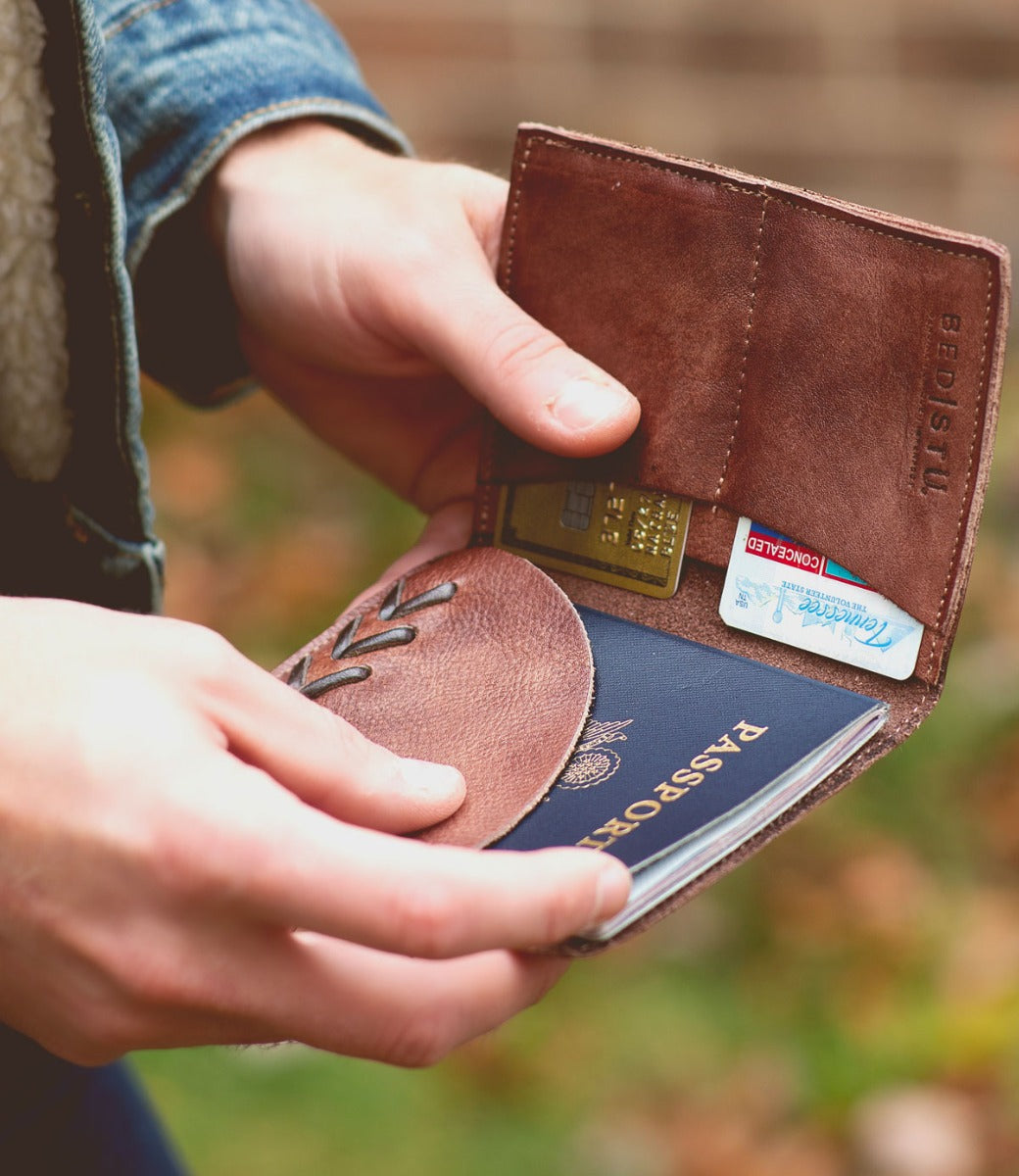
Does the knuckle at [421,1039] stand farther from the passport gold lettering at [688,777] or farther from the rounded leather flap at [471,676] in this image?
the passport gold lettering at [688,777]

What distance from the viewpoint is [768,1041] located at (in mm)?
1861

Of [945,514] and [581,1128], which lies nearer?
[945,514]

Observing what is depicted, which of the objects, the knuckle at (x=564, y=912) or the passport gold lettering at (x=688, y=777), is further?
the passport gold lettering at (x=688, y=777)

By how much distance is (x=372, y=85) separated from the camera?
270 cm

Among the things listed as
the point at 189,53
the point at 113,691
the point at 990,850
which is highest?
the point at 189,53

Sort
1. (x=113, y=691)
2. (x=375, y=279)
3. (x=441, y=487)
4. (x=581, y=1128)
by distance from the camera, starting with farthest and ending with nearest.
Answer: (x=581, y=1128) < (x=441, y=487) < (x=375, y=279) < (x=113, y=691)

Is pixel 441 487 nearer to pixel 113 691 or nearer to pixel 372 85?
pixel 113 691

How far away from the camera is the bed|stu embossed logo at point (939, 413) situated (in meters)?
0.92

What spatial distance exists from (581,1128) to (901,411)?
1.21m

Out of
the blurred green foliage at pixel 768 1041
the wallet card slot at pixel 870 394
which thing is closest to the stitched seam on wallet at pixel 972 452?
the wallet card slot at pixel 870 394

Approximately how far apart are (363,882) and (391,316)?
658 mm

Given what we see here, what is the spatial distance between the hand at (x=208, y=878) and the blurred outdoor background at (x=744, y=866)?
42.4 inches

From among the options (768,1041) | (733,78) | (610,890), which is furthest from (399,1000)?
(733,78)

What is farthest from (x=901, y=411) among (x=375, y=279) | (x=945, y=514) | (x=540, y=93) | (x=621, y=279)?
(x=540, y=93)
